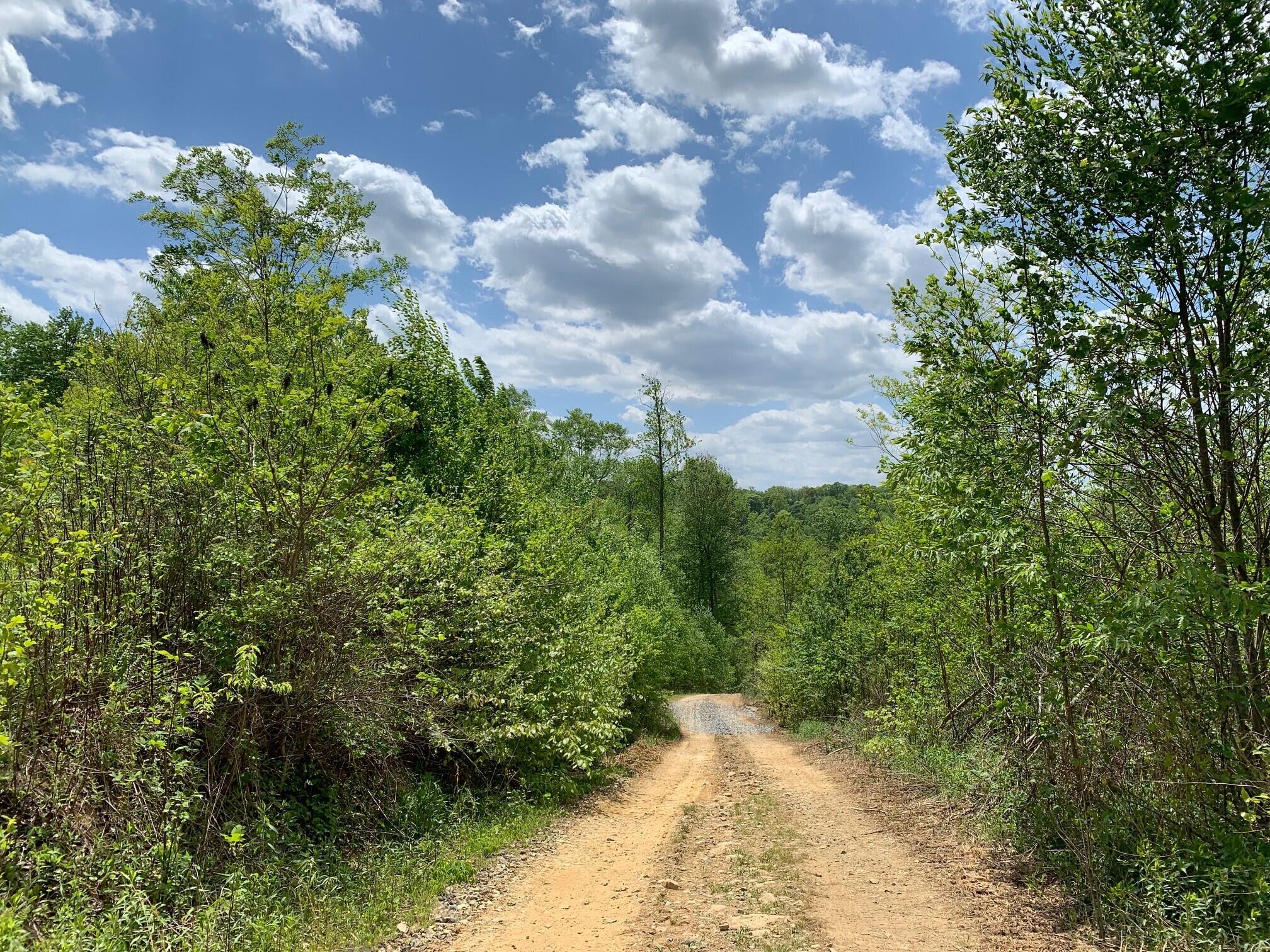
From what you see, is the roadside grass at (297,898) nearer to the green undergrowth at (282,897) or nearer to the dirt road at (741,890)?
the green undergrowth at (282,897)

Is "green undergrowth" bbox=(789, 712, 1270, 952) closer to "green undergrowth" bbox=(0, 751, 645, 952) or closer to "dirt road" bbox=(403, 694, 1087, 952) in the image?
"dirt road" bbox=(403, 694, 1087, 952)

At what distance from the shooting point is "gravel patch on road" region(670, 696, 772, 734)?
2464 centimetres

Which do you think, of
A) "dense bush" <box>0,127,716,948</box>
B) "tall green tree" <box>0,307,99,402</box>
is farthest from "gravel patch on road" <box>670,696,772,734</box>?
"tall green tree" <box>0,307,99,402</box>

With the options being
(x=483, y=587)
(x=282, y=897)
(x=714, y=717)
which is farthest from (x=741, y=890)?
(x=714, y=717)

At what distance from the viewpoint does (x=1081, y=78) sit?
5.22m

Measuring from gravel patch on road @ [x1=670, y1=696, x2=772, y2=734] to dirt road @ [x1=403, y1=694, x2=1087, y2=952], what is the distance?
44.0 ft

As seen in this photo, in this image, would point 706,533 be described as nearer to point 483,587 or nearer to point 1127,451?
point 483,587

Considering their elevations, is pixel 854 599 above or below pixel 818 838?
above

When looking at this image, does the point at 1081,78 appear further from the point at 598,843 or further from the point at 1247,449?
the point at 598,843

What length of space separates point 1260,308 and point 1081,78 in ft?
7.09

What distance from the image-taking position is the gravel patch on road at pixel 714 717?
24.6 m

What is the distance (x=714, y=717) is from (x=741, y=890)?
2221cm

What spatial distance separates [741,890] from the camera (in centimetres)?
682

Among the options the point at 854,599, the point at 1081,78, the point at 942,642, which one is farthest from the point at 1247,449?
the point at 854,599
